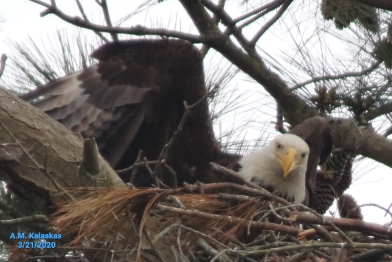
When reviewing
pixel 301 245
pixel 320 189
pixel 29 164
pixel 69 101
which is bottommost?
pixel 301 245

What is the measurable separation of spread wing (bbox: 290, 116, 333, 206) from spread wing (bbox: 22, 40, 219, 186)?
0.57 metres

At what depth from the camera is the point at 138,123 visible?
161 inches

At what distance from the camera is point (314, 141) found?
3916 mm

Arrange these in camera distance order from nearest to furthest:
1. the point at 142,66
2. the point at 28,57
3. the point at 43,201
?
the point at 43,201, the point at 28,57, the point at 142,66

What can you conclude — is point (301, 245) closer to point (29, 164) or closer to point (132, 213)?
point (132, 213)

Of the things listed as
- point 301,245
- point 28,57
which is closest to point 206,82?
point 28,57

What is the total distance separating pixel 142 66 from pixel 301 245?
6.33ft

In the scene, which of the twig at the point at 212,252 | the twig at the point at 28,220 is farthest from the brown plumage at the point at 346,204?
the twig at the point at 28,220

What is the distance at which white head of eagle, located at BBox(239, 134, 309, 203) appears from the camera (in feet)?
12.0

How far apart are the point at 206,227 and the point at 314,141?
1305 millimetres

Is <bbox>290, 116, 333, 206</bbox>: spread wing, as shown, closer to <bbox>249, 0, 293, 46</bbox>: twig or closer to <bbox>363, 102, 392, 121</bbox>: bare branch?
<bbox>363, 102, 392, 121</bbox>: bare branch

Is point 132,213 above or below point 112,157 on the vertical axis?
below

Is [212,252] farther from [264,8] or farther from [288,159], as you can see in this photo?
[264,8]

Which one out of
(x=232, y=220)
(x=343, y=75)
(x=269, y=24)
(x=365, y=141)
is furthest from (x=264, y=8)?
(x=232, y=220)
